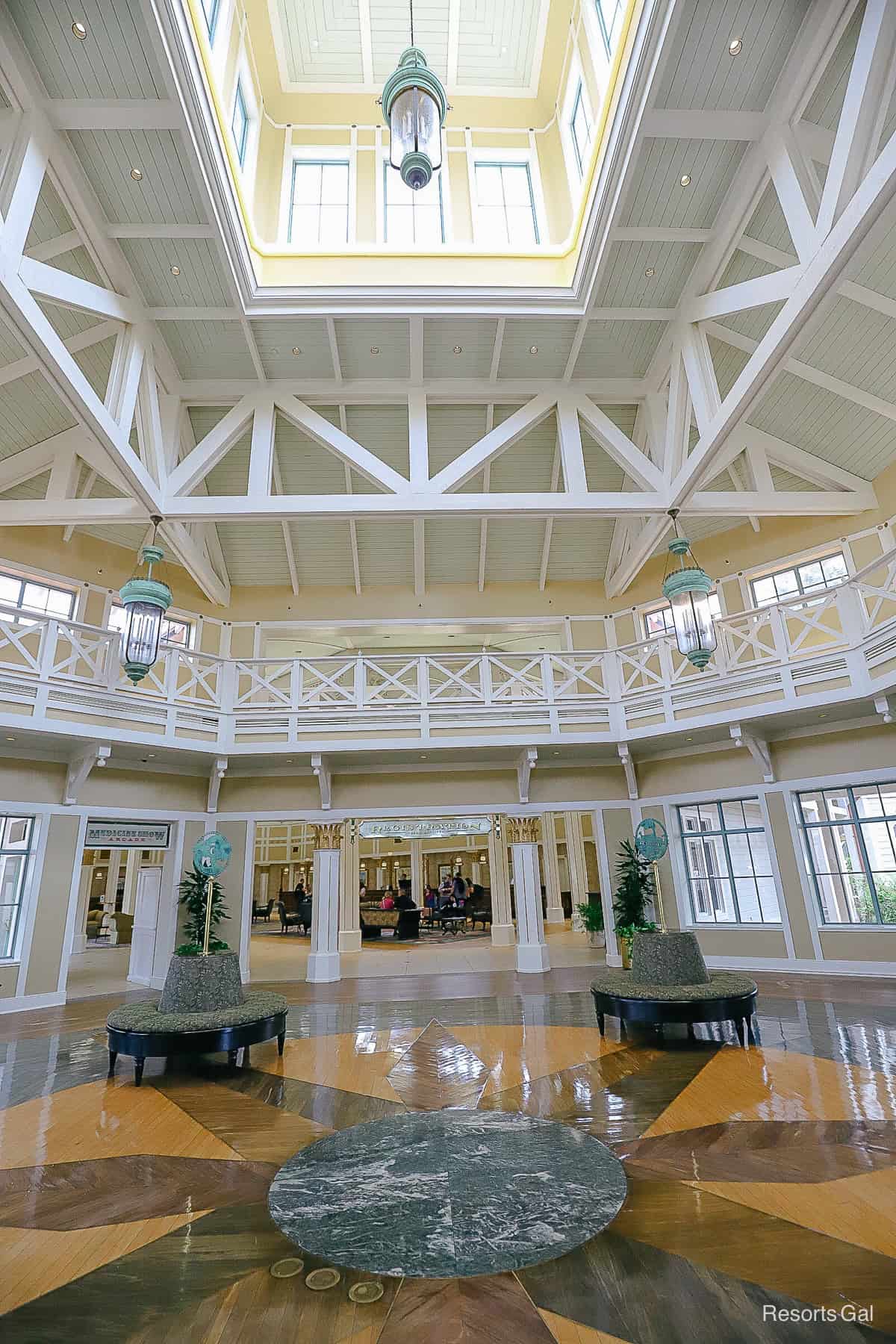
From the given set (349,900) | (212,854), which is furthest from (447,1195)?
(349,900)

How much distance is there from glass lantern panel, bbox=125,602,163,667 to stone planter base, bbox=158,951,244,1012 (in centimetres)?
307

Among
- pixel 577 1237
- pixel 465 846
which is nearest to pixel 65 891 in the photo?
pixel 577 1237

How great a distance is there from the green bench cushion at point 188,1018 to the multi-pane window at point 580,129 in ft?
31.6

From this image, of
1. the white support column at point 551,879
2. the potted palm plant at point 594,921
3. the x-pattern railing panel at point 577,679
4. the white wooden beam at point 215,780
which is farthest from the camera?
the white support column at point 551,879

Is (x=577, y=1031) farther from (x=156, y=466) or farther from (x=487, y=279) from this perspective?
(x=487, y=279)

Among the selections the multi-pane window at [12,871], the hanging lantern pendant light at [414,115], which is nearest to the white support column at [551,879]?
the multi-pane window at [12,871]

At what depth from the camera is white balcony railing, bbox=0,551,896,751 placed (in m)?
8.01

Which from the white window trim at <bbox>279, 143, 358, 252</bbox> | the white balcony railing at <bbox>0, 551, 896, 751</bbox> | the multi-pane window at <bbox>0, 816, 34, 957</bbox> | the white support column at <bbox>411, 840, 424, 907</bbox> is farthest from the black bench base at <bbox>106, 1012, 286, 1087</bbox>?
the white support column at <bbox>411, 840, 424, 907</bbox>

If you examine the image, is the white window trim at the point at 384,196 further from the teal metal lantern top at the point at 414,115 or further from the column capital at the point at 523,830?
the column capital at the point at 523,830

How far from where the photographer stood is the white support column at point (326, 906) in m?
9.56

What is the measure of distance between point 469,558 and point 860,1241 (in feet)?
33.8

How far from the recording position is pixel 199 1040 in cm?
474

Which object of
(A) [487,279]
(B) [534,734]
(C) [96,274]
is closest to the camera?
(C) [96,274]

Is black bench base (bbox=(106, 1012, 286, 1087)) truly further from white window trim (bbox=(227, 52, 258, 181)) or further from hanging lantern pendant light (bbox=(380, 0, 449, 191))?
white window trim (bbox=(227, 52, 258, 181))
